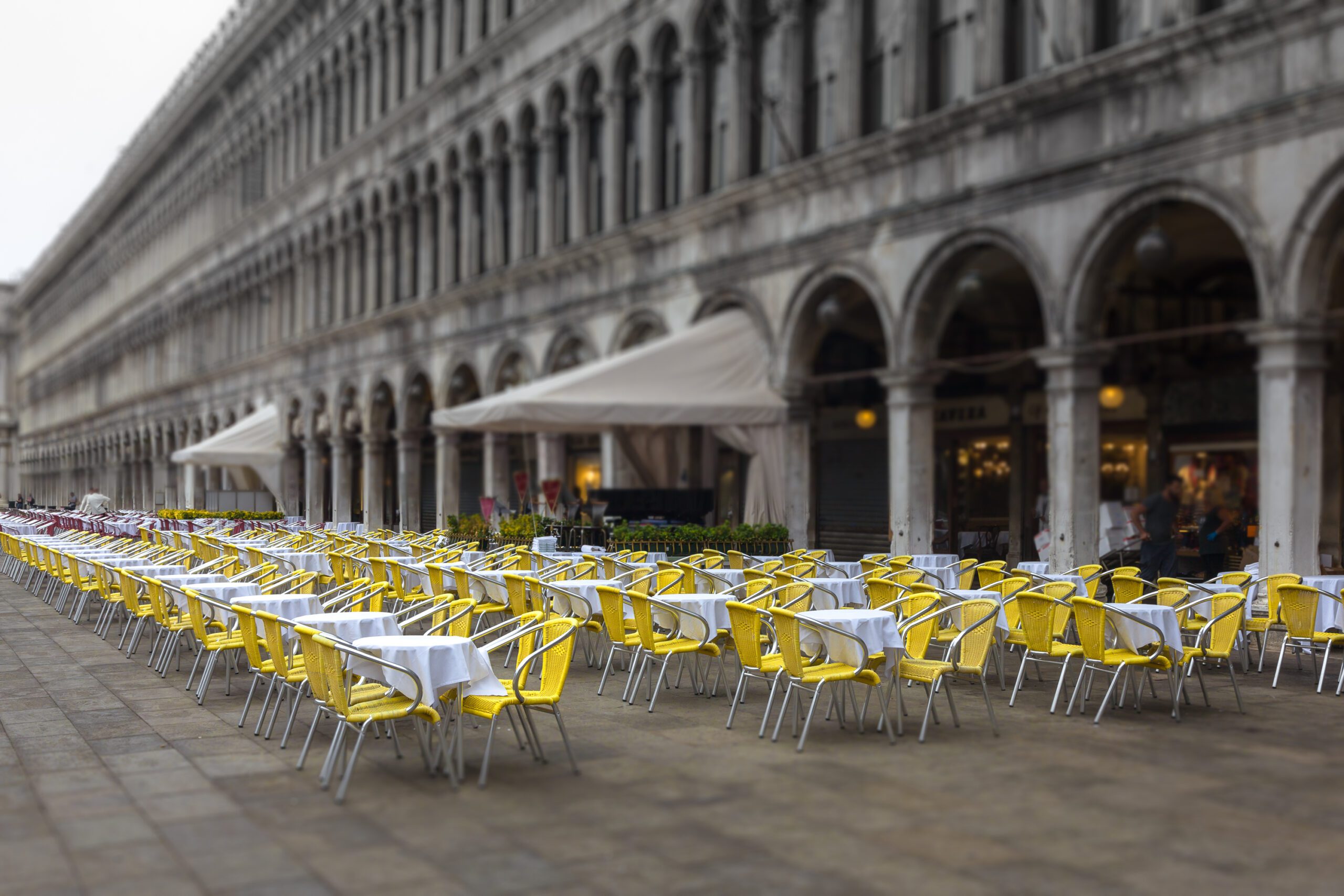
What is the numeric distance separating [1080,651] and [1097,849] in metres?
3.55

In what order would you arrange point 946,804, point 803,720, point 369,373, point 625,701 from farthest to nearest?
point 369,373 → point 625,701 → point 803,720 → point 946,804

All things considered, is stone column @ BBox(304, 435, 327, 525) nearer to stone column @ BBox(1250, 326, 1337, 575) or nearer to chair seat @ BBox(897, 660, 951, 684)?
stone column @ BBox(1250, 326, 1337, 575)

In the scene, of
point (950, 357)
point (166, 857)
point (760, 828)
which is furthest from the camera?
point (950, 357)

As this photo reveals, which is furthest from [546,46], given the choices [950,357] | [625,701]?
[625,701]

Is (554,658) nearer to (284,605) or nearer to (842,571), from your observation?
(284,605)

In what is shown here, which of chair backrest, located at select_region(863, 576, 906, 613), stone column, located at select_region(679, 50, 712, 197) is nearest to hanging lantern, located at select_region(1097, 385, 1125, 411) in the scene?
stone column, located at select_region(679, 50, 712, 197)

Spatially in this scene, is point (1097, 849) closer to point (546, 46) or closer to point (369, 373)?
point (546, 46)

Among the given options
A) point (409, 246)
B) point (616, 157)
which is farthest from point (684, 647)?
point (409, 246)

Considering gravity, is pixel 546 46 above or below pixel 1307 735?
above

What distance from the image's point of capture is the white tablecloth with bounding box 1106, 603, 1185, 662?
352 inches

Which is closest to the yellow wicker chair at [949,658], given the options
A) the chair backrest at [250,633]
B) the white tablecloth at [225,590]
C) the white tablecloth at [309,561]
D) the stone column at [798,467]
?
the chair backrest at [250,633]

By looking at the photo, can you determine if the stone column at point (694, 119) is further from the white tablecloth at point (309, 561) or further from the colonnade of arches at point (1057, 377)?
the white tablecloth at point (309, 561)

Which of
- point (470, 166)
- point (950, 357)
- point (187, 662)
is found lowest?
point (187, 662)

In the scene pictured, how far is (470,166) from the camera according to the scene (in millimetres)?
32250
